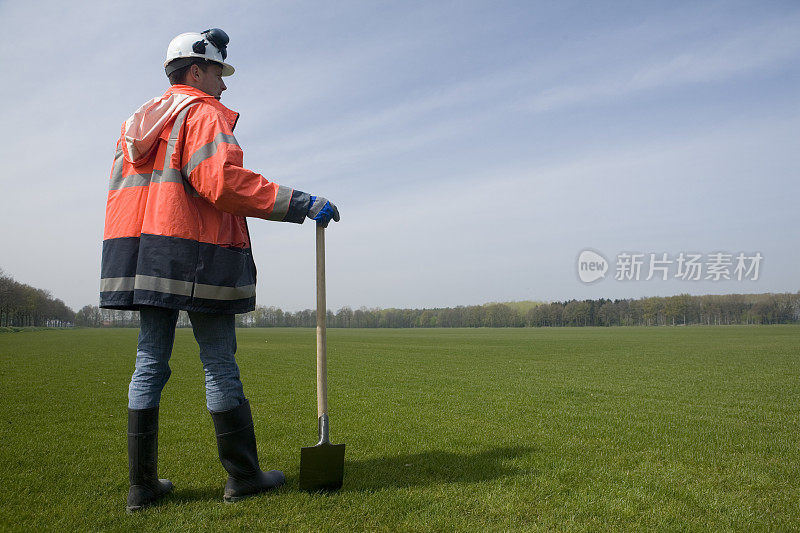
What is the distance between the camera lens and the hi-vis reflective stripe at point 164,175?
321cm

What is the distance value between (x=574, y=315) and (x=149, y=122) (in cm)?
14084

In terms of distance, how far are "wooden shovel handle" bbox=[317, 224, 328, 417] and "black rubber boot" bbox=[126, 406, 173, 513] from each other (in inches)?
41.3

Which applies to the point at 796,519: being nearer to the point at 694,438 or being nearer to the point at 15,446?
the point at 694,438

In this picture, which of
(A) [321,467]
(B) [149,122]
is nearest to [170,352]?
(A) [321,467]

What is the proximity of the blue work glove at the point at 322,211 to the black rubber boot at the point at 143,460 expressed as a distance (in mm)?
1587

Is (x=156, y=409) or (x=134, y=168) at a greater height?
(x=134, y=168)

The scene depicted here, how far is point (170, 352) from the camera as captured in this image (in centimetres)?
333

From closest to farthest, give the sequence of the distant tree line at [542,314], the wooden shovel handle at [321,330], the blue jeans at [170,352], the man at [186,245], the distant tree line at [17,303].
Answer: the man at [186,245] → the blue jeans at [170,352] → the wooden shovel handle at [321,330] → the distant tree line at [17,303] → the distant tree line at [542,314]

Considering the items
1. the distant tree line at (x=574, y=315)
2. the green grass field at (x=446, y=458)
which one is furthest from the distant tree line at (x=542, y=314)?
the green grass field at (x=446, y=458)

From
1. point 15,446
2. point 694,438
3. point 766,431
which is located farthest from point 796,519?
point 15,446

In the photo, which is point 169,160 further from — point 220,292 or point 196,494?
point 196,494

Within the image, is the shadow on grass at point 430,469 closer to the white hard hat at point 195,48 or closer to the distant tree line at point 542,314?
the white hard hat at point 195,48

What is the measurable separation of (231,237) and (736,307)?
138424mm

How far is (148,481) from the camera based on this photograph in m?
3.21
